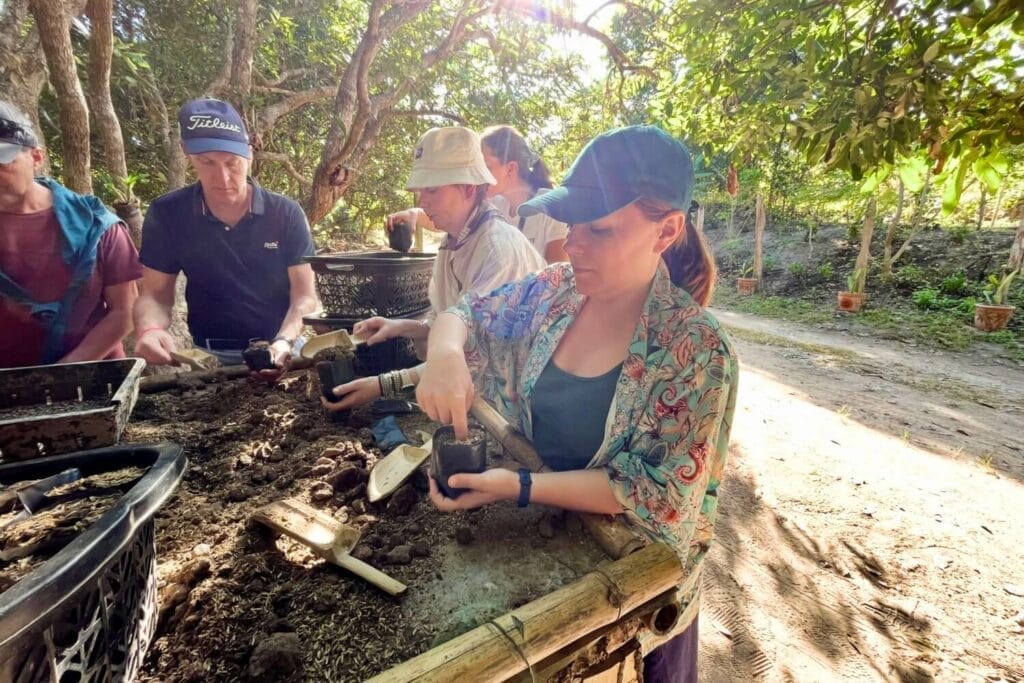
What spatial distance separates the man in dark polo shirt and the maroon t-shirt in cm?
17

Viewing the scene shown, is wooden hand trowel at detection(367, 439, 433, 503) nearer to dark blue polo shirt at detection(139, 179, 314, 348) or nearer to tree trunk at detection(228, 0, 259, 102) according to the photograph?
dark blue polo shirt at detection(139, 179, 314, 348)

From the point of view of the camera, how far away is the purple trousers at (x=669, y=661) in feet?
4.67

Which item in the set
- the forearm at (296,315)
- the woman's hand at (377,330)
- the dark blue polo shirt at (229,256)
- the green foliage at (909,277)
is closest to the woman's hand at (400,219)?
the dark blue polo shirt at (229,256)

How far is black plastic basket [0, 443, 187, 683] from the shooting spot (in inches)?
23.1

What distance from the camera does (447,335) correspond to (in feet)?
5.01

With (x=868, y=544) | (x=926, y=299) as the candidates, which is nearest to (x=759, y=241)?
(x=926, y=299)

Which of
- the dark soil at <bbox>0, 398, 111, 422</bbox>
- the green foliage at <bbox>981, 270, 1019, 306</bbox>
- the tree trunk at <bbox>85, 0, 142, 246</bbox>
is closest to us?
the dark soil at <bbox>0, 398, 111, 422</bbox>

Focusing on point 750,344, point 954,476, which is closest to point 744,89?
point 954,476

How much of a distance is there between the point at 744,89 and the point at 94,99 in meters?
4.93

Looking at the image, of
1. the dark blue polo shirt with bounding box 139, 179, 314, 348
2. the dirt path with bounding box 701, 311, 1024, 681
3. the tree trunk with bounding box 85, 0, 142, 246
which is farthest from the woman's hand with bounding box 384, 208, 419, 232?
the dirt path with bounding box 701, 311, 1024, 681

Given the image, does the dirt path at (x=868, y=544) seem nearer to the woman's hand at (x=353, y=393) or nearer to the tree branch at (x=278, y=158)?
the woman's hand at (x=353, y=393)

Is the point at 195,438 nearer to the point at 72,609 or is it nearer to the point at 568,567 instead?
the point at 72,609

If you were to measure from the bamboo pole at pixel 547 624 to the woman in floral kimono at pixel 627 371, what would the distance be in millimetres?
110

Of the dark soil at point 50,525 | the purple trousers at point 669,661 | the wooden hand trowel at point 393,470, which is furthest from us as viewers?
the purple trousers at point 669,661
